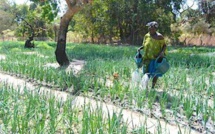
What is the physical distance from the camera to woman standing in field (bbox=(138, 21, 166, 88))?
5054 millimetres

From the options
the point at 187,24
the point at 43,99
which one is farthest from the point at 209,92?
the point at 187,24

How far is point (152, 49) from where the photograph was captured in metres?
5.14

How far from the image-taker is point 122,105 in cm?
455

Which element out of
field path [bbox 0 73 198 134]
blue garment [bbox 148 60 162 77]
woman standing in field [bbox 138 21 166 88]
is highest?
woman standing in field [bbox 138 21 166 88]

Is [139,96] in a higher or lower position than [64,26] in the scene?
lower

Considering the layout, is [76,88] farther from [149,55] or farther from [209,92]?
[209,92]

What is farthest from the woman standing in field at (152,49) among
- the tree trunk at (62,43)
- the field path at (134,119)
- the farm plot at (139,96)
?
the tree trunk at (62,43)

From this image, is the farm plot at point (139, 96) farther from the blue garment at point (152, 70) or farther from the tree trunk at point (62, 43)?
the tree trunk at point (62, 43)

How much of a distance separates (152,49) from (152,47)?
1.8 inches

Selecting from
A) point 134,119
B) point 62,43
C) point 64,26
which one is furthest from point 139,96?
point 64,26

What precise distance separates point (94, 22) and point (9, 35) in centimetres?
1672

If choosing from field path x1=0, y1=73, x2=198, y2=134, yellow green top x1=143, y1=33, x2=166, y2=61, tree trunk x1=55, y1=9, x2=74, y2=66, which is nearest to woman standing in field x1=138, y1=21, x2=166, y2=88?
yellow green top x1=143, y1=33, x2=166, y2=61

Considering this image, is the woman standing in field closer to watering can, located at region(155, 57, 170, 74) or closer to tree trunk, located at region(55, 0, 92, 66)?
watering can, located at region(155, 57, 170, 74)

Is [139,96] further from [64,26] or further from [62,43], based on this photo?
[64,26]
